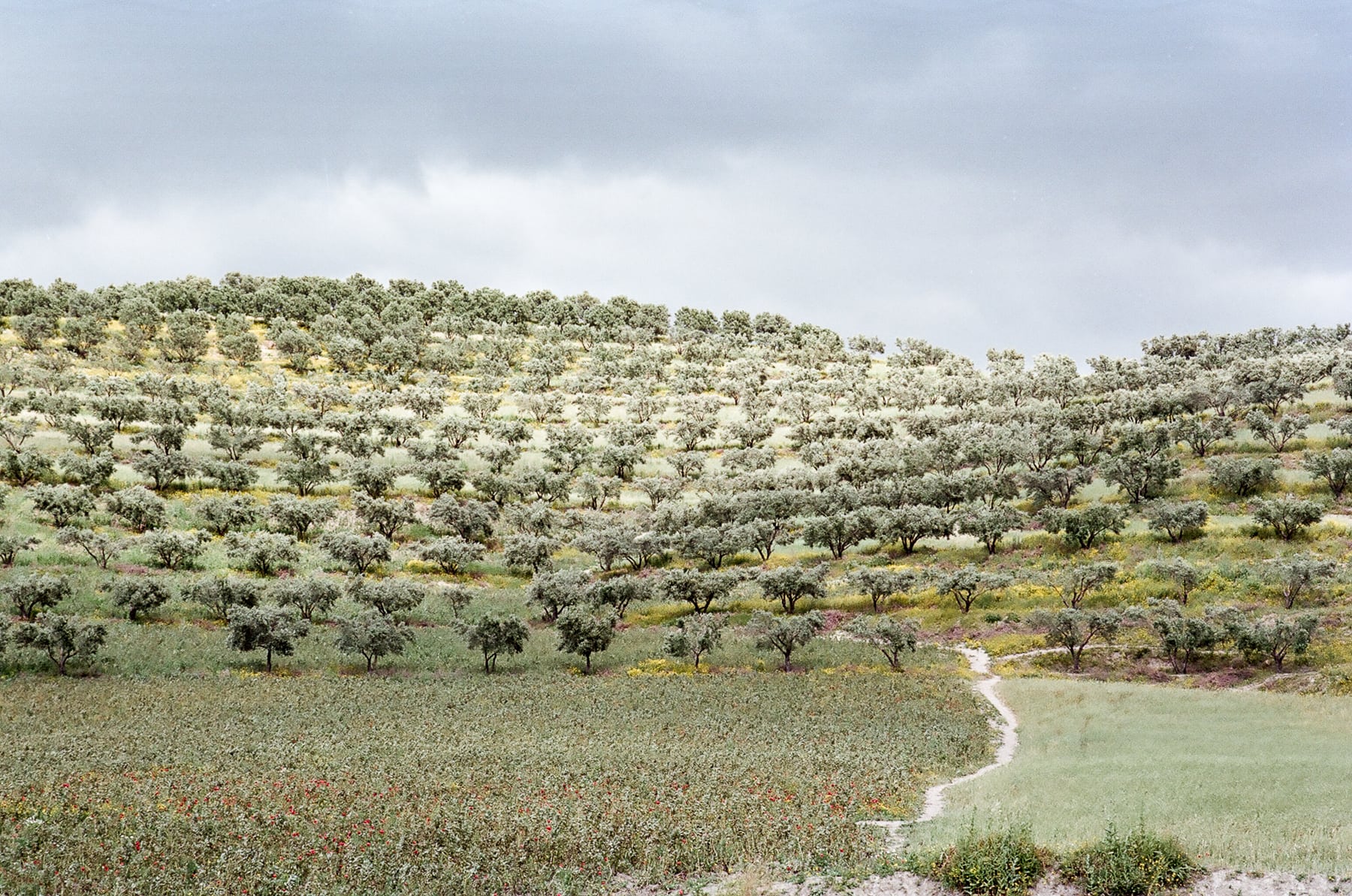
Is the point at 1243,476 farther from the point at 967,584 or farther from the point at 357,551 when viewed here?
the point at 357,551

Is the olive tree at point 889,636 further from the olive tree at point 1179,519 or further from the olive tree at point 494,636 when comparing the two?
the olive tree at point 1179,519

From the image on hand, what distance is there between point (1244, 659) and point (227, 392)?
16606cm

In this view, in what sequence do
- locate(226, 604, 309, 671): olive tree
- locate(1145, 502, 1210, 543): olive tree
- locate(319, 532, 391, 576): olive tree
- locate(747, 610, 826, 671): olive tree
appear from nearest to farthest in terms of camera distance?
locate(226, 604, 309, 671): olive tree
locate(747, 610, 826, 671): olive tree
locate(1145, 502, 1210, 543): olive tree
locate(319, 532, 391, 576): olive tree

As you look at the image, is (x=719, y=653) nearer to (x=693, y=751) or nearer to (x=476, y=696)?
(x=476, y=696)

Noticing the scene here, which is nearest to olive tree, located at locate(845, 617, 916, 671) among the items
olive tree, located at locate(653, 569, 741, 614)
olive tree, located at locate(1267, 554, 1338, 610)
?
olive tree, located at locate(653, 569, 741, 614)

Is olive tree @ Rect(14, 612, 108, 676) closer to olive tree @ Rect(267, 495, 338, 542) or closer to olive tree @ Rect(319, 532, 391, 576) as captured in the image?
olive tree @ Rect(319, 532, 391, 576)

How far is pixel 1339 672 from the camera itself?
5750cm

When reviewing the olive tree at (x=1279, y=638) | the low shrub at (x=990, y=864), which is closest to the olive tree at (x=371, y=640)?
the low shrub at (x=990, y=864)

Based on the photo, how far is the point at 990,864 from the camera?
20141 millimetres

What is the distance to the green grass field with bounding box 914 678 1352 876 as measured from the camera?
22766 millimetres

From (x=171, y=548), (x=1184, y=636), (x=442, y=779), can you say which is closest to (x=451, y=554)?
(x=171, y=548)

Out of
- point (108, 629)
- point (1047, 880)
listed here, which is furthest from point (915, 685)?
point (108, 629)

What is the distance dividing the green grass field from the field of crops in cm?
393

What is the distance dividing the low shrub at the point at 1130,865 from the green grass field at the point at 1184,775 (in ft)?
2.77
